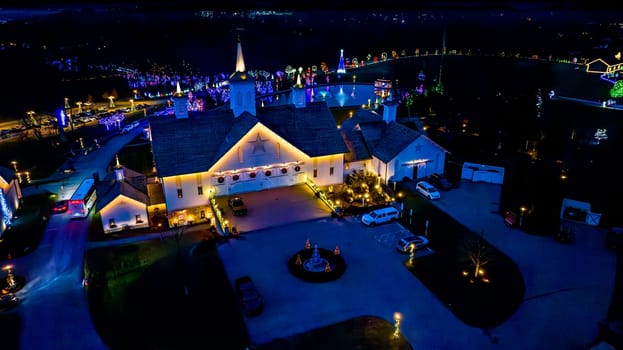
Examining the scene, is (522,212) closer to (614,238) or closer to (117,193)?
(614,238)

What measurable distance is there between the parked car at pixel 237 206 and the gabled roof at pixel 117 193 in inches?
266

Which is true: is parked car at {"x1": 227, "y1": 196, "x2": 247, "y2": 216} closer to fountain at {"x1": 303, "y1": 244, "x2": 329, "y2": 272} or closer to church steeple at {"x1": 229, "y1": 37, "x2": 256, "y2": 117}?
fountain at {"x1": 303, "y1": 244, "x2": 329, "y2": 272}

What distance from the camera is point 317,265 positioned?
28.2 m

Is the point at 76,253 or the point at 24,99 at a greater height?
the point at 24,99

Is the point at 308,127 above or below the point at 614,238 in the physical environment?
above

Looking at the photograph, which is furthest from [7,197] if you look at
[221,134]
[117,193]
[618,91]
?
[618,91]

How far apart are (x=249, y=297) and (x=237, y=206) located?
1196 centimetres

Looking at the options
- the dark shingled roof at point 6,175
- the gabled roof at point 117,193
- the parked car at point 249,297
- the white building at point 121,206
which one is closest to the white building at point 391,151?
the gabled roof at point 117,193

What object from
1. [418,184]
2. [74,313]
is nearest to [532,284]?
[418,184]

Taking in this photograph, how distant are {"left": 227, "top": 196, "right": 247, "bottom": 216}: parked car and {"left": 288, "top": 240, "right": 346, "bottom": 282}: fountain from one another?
22.8 ft

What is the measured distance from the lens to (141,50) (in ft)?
576

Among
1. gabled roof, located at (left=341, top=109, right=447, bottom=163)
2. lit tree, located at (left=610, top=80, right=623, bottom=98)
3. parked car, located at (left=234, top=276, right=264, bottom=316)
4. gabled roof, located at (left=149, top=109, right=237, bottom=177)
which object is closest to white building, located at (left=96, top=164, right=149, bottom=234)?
gabled roof, located at (left=149, top=109, right=237, bottom=177)

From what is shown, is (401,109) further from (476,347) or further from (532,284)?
(476,347)

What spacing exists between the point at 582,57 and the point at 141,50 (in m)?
160
